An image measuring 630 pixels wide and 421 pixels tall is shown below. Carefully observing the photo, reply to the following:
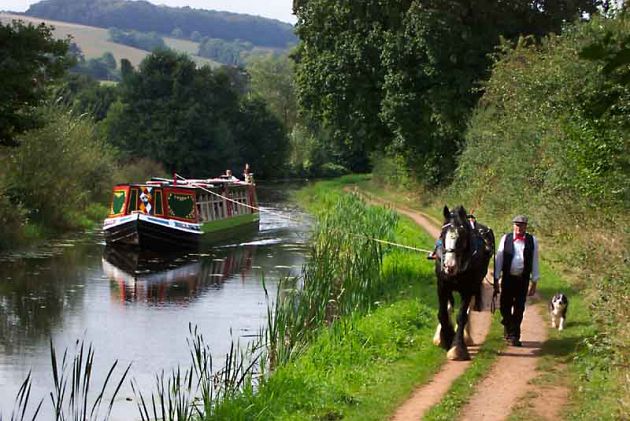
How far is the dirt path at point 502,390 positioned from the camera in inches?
341

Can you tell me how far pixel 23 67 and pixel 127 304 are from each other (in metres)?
5.83

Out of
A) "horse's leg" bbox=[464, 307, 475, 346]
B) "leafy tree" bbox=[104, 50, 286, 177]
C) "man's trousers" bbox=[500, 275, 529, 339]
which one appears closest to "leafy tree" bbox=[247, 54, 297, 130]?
"leafy tree" bbox=[104, 50, 286, 177]

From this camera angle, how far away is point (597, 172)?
16109mm

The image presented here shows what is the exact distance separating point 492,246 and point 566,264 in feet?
16.3

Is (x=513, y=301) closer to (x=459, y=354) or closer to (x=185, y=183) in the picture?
(x=459, y=354)

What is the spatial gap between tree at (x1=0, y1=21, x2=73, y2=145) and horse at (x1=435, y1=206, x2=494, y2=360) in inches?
512

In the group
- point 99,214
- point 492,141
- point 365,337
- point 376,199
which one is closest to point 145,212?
point 99,214

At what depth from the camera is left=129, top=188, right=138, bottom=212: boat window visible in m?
31.2

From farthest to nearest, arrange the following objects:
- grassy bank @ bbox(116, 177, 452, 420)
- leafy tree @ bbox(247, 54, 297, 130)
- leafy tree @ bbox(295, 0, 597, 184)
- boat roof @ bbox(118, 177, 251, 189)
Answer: leafy tree @ bbox(247, 54, 297, 130)
leafy tree @ bbox(295, 0, 597, 184)
boat roof @ bbox(118, 177, 251, 189)
grassy bank @ bbox(116, 177, 452, 420)

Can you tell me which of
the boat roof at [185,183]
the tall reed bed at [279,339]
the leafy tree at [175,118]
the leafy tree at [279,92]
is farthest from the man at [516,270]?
the leafy tree at [279,92]

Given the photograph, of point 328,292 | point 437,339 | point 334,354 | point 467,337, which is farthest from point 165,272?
point 467,337

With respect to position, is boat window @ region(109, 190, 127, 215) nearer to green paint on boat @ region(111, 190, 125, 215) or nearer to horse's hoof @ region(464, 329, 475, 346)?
green paint on boat @ region(111, 190, 125, 215)

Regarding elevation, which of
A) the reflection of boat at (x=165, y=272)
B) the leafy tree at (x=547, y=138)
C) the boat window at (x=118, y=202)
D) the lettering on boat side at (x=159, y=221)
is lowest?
the reflection of boat at (x=165, y=272)

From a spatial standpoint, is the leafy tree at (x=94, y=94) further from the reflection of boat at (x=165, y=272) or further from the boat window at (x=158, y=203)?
the reflection of boat at (x=165, y=272)
